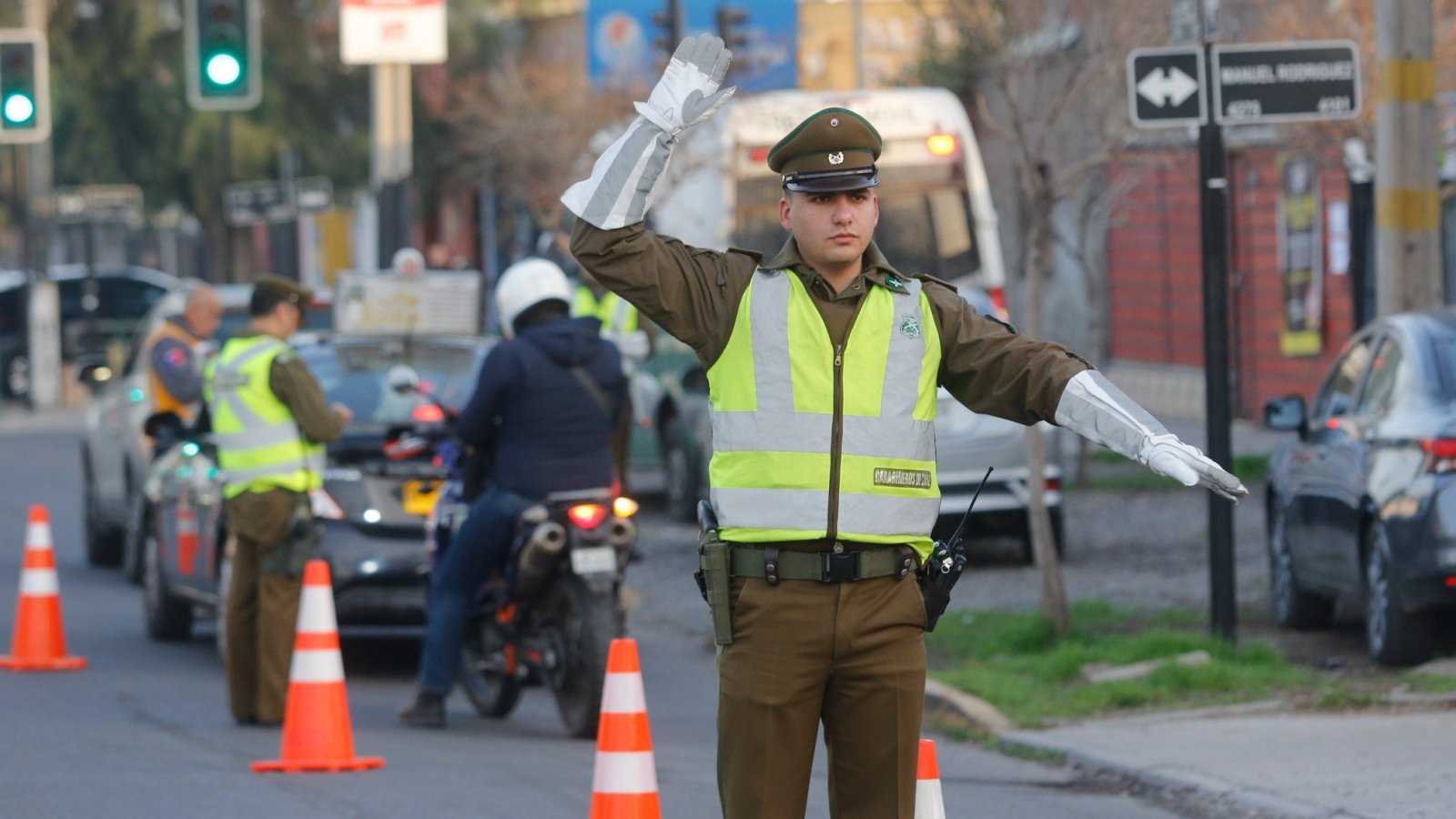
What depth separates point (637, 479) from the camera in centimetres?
2402

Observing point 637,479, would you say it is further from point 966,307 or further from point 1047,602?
point 966,307

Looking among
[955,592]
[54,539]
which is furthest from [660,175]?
[54,539]

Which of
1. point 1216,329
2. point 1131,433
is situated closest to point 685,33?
point 1216,329

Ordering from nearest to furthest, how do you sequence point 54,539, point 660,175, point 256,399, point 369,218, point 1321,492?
point 660,175
point 256,399
point 1321,492
point 54,539
point 369,218

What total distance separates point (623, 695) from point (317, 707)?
2.49m

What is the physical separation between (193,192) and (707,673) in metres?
33.3

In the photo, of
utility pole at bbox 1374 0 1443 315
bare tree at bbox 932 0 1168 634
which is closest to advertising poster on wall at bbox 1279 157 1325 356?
bare tree at bbox 932 0 1168 634

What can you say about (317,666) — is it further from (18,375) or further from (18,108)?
(18,375)

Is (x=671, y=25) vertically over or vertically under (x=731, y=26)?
under

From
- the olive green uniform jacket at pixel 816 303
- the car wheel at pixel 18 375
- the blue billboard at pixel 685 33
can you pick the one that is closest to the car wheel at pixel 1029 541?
the olive green uniform jacket at pixel 816 303

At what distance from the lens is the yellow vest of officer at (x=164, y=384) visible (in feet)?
50.2

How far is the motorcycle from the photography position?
9875 millimetres

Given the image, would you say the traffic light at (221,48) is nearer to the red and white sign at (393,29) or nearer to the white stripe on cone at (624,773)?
the red and white sign at (393,29)

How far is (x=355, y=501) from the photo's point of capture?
38.2 ft
